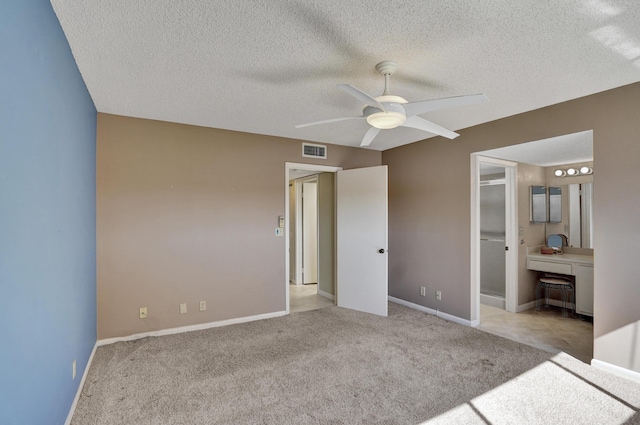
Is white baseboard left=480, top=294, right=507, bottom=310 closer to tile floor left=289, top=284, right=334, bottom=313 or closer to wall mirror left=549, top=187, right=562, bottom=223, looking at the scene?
wall mirror left=549, top=187, right=562, bottom=223

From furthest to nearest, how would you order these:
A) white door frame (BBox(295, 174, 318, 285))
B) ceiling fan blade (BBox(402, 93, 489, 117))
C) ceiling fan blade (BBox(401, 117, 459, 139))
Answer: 1. white door frame (BBox(295, 174, 318, 285))
2. ceiling fan blade (BBox(401, 117, 459, 139))
3. ceiling fan blade (BBox(402, 93, 489, 117))

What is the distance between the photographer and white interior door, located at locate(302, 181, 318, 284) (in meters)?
6.29

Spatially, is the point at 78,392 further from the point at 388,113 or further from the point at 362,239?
the point at 362,239

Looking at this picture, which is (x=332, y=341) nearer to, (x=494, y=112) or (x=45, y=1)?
(x=494, y=112)

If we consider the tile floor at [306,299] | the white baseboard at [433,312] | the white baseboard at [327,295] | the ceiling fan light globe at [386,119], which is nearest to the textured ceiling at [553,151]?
the ceiling fan light globe at [386,119]

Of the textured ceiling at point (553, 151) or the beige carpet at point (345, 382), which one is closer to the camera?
the beige carpet at point (345, 382)

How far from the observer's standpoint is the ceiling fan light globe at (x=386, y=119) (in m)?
2.21

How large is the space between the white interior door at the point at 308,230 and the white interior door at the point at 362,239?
1530 millimetres

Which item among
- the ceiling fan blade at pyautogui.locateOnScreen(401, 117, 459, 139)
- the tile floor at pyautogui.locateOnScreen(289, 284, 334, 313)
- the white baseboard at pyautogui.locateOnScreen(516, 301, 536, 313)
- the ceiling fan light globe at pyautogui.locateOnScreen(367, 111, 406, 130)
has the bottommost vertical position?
the tile floor at pyautogui.locateOnScreen(289, 284, 334, 313)

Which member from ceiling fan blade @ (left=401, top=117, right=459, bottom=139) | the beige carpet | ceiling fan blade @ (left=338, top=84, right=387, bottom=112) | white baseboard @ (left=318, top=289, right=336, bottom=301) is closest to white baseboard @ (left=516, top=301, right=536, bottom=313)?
the beige carpet

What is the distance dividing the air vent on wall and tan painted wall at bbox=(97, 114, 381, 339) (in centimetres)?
11

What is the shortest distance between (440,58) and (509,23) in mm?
475

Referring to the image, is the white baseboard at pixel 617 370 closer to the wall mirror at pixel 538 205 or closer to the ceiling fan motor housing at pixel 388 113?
the wall mirror at pixel 538 205

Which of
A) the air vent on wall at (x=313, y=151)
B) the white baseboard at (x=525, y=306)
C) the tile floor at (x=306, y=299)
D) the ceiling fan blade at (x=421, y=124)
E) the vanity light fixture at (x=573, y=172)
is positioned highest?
the air vent on wall at (x=313, y=151)
